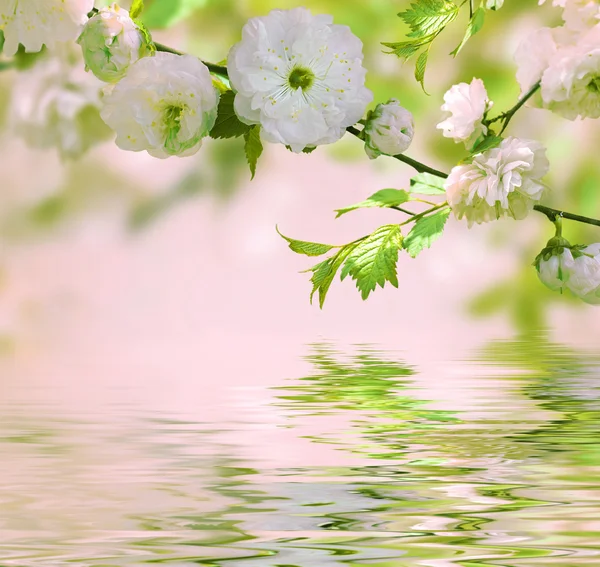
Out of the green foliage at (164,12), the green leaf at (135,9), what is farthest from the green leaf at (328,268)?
the green foliage at (164,12)

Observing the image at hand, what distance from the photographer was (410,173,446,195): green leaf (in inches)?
14.7

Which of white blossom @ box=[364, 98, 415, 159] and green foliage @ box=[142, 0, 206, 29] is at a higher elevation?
green foliage @ box=[142, 0, 206, 29]

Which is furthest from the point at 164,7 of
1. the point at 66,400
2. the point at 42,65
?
the point at 66,400

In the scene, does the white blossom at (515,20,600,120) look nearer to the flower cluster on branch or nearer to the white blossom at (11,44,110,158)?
the flower cluster on branch

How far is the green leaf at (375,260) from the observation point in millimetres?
341

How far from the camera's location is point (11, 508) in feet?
1.00

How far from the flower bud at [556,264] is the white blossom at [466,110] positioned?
5 centimetres

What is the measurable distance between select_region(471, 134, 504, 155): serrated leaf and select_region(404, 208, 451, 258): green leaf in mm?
24

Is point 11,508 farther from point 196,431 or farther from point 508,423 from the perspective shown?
point 508,423

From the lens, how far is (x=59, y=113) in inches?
32.3

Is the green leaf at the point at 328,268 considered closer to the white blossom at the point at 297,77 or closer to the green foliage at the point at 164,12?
the white blossom at the point at 297,77

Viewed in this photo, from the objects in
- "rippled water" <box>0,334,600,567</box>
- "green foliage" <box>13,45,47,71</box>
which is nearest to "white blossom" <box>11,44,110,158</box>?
"green foliage" <box>13,45,47,71</box>

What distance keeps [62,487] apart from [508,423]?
0.17 metres

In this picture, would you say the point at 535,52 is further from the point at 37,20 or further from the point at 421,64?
the point at 37,20
